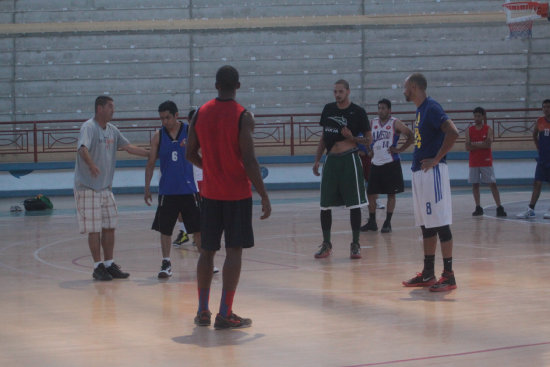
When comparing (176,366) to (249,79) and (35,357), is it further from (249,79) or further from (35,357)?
(249,79)

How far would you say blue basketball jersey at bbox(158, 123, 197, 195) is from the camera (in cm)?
823

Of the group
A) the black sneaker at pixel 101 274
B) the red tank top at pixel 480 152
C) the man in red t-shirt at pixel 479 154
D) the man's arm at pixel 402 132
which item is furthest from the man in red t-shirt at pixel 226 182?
the red tank top at pixel 480 152

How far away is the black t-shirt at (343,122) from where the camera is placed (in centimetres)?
921

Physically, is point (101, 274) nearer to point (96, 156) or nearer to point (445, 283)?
point (96, 156)

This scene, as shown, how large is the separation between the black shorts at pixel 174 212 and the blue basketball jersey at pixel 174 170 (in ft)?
0.25

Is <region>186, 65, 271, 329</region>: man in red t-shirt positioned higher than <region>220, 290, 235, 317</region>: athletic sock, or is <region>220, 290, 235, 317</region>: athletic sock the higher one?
<region>186, 65, 271, 329</region>: man in red t-shirt

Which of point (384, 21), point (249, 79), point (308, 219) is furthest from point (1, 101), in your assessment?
point (308, 219)

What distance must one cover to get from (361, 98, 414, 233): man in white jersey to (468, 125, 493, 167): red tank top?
8.43 feet

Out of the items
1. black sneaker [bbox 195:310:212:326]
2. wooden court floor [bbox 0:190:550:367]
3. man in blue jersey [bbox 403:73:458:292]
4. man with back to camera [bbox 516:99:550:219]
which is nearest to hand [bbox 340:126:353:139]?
wooden court floor [bbox 0:190:550:367]

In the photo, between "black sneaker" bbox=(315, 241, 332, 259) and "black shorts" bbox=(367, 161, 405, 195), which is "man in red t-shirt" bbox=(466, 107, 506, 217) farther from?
"black sneaker" bbox=(315, 241, 332, 259)

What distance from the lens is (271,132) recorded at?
23.6 meters

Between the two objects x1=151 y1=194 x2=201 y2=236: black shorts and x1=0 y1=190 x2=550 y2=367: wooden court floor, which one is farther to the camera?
x1=151 y1=194 x2=201 y2=236: black shorts

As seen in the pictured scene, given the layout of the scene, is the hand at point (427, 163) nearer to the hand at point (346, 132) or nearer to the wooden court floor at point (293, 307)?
the wooden court floor at point (293, 307)

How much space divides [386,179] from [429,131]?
4.90 metres
